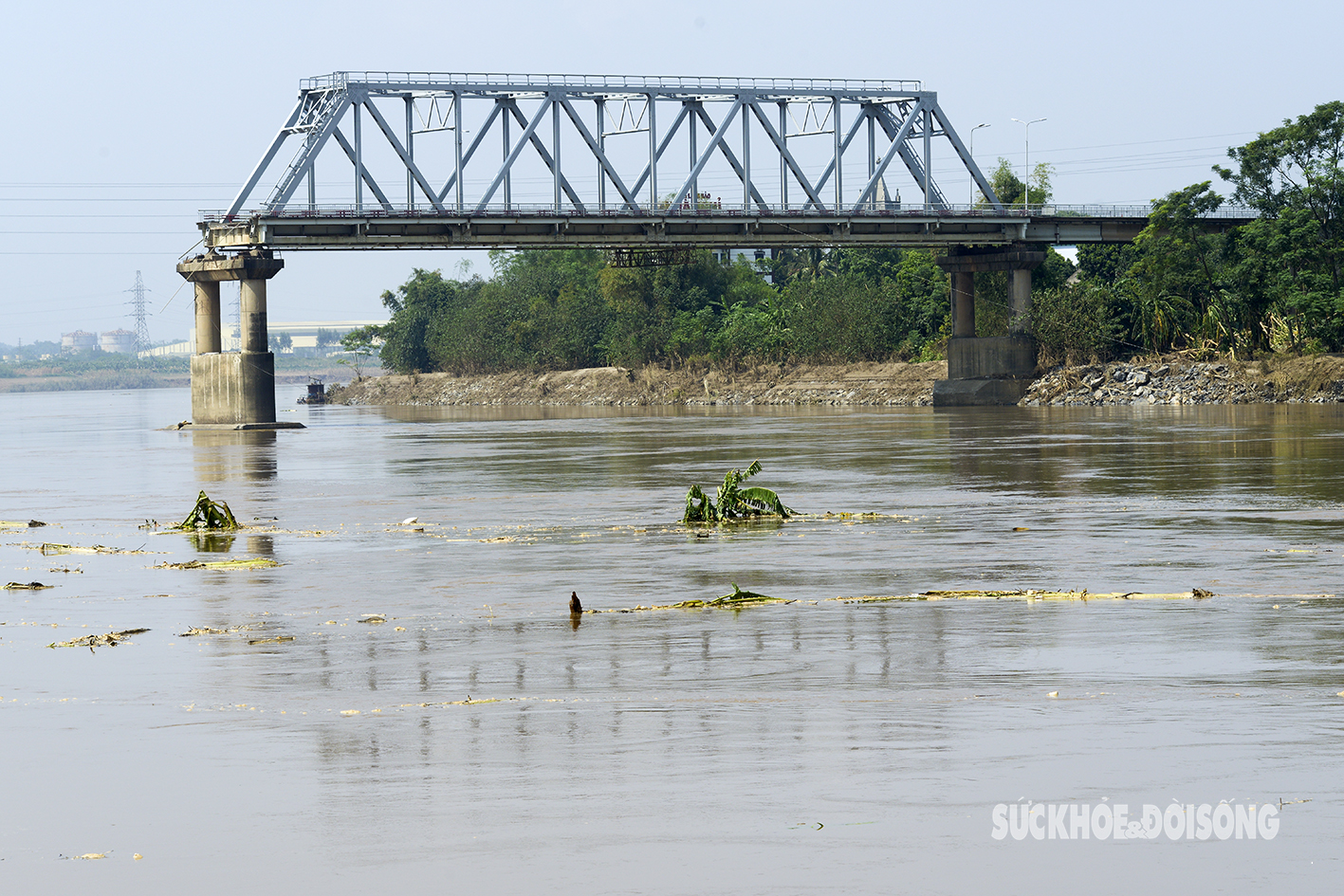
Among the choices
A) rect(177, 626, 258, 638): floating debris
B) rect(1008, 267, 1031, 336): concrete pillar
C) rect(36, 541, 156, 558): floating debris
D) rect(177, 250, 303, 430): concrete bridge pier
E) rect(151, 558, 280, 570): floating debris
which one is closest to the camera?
rect(177, 626, 258, 638): floating debris

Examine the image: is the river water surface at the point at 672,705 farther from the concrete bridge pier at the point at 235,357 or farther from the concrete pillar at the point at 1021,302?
the concrete pillar at the point at 1021,302

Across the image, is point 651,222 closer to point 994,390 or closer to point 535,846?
point 994,390

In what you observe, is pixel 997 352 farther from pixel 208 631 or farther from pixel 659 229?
pixel 208 631

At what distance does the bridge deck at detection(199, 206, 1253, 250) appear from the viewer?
3056 inches

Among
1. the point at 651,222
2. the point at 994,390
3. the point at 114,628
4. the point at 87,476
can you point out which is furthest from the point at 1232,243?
the point at 114,628

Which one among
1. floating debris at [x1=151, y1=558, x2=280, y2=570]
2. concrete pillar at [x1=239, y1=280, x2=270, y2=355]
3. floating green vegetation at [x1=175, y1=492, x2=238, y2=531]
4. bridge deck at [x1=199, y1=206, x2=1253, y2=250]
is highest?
bridge deck at [x1=199, y1=206, x2=1253, y2=250]

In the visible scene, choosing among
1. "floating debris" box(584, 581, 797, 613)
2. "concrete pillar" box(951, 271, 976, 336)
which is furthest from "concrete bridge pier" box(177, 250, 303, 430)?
"floating debris" box(584, 581, 797, 613)

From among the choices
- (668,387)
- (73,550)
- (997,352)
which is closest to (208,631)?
(73,550)

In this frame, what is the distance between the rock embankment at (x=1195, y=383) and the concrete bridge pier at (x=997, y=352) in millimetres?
1539

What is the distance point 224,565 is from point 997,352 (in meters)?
81.9

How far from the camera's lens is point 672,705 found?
9742 mm

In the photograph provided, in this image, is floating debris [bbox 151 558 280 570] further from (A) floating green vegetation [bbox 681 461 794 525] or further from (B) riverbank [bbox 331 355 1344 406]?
(B) riverbank [bbox 331 355 1344 406]

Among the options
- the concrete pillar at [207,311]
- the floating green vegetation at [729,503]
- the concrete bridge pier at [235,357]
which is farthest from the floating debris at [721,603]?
the concrete pillar at [207,311]

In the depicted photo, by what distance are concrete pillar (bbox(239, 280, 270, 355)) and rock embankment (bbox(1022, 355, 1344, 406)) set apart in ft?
148
